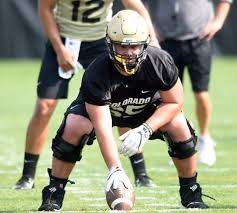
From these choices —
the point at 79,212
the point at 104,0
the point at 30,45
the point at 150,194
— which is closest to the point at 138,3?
the point at 104,0

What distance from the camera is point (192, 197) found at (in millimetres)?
6078

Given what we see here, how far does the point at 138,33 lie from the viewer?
18.9 feet

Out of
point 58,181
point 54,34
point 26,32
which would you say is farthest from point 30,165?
point 26,32

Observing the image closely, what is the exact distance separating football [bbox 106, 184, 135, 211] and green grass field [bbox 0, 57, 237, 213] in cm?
24

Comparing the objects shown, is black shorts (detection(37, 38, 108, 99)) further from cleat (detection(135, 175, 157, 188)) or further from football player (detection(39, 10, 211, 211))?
football player (detection(39, 10, 211, 211))

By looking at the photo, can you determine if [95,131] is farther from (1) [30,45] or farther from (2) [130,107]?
(1) [30,45]

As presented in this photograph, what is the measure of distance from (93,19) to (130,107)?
1747 millimetres

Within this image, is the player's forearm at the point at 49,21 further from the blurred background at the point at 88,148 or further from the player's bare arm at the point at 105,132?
the player's bare arm at the point at 105,132

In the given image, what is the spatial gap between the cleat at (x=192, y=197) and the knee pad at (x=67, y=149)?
693 millimetres

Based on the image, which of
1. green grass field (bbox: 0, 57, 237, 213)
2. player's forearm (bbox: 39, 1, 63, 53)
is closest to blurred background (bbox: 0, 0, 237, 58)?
green grass field (bbox: 0, 57, 237, 213)

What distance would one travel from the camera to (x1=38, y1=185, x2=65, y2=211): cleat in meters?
6.01

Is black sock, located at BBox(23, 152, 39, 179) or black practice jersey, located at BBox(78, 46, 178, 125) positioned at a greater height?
black practice jersey, located at BBox(78, 46, 178, 125)

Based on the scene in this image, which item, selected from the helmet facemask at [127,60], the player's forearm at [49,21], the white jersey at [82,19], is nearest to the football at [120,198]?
the helmet facemask at [127,60]

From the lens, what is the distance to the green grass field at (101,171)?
6434mm
